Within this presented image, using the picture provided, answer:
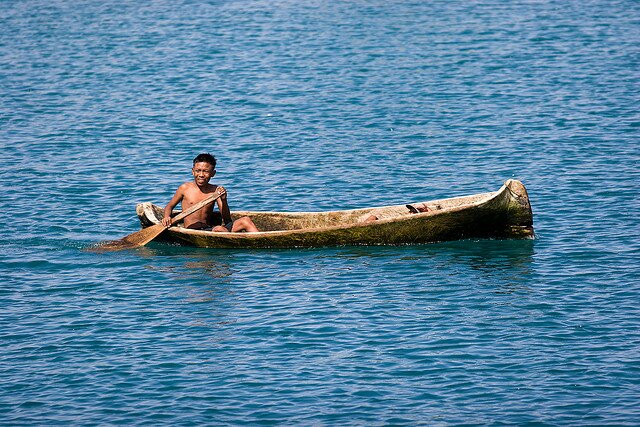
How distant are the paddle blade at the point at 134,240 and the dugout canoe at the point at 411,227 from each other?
148 mm

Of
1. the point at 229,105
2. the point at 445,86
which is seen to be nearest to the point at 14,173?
the point at 229,105

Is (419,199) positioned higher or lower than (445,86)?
lower

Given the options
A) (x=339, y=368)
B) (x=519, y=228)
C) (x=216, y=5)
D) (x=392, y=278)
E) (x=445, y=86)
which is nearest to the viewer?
(x=339, y=368)

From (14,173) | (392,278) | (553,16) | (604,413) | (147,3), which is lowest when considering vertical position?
(604,413)

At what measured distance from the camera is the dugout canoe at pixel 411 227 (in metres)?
14.7

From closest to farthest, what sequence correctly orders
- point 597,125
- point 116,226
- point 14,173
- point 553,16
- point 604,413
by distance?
point 604,413 → point 116,226 → point 14,173 → point 597,125 → point 553,16

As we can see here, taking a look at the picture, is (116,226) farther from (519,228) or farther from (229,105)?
(229,105)

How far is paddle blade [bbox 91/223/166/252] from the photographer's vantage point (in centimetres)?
1546

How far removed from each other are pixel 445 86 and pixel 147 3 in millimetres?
16139

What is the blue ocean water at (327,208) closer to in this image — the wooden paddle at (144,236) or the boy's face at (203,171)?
the wooden paddle at (144,236)

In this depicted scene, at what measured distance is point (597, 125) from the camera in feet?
74.1

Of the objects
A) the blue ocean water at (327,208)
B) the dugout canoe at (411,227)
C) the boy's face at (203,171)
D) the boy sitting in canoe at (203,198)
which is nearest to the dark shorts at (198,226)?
the boy sitting in canoe at (203,198)

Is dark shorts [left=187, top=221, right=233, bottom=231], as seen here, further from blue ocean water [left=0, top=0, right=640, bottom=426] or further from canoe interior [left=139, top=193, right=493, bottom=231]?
blue ocean water [left=0, top=0, right=640, bottom=426]

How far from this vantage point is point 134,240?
1566 centimetres
